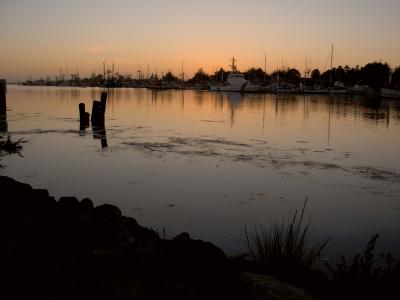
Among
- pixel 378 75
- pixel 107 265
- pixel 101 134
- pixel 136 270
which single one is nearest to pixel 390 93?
pixel 378 75

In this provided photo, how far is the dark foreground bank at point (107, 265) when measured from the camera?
4.40 metres

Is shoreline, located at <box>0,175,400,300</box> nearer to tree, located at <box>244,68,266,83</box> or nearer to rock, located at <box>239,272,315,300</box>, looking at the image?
rock, located at <box>239,272,315,300</box>

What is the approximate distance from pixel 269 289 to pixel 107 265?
5.98ft

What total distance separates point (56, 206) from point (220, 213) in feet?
10.9

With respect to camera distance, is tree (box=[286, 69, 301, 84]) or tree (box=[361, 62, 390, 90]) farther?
tree (box=[286, 69, 301, 84])

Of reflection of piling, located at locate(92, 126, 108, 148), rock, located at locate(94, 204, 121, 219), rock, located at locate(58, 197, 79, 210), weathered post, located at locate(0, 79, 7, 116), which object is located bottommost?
reflection of piling, located at locate(92, 126, 108, 148)

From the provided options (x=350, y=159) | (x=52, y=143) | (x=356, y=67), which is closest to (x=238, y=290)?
(x=350, y=159)

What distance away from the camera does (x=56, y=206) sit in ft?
25.1

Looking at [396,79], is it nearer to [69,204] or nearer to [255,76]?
A: [255,76]

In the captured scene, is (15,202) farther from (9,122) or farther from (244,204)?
(9,122)

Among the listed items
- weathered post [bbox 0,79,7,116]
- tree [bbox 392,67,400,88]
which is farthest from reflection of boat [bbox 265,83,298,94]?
weathered post [bbox 0,79,7,116]

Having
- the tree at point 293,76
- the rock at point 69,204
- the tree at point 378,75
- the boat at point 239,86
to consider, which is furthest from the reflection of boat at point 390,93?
the rock at point 69,204

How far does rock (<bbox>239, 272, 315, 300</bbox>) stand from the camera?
452 cm

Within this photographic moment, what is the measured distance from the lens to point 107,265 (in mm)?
5066
